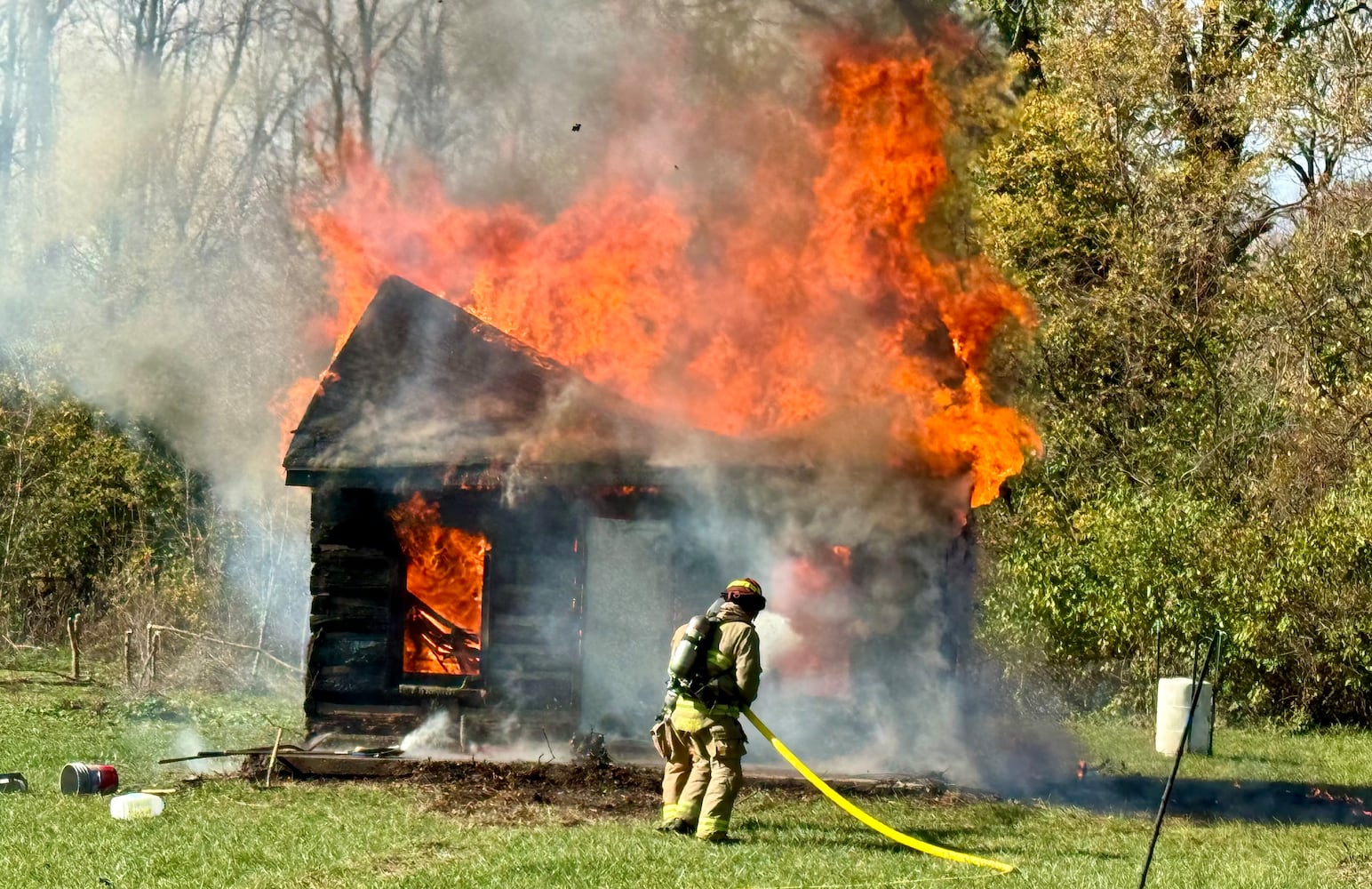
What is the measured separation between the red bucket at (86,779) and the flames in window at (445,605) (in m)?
4.09

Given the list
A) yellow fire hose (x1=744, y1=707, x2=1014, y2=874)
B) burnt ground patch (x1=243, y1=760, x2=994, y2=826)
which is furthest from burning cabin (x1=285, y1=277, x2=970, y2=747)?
yellow fire hose (x1=744, y1=707, x2=1014, y2=874)

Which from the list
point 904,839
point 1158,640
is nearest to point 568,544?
point 904,839

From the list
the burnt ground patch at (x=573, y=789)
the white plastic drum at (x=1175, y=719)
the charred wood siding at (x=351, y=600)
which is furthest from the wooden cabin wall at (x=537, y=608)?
the white plastic drum at (x=1175, y=719)

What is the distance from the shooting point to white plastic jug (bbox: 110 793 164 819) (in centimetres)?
1093

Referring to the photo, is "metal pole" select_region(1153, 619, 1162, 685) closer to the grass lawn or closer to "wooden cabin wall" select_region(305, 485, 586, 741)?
the grass lawn

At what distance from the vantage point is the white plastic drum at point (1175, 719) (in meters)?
Answer: 17.6

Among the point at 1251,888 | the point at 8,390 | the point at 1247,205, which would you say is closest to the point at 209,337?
the point at 8,390

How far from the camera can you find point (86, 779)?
39.4ft

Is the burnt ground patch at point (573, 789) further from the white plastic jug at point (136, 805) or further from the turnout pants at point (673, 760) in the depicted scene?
the white plastic jug at point (136, 805)

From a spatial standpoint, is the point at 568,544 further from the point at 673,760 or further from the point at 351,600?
the point at 673,760

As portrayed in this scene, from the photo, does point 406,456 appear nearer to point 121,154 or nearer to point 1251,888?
Result: point 1251,888

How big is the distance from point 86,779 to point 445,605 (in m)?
5.20

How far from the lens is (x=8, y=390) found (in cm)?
2664

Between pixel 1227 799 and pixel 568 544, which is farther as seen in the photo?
pixel 568 544
